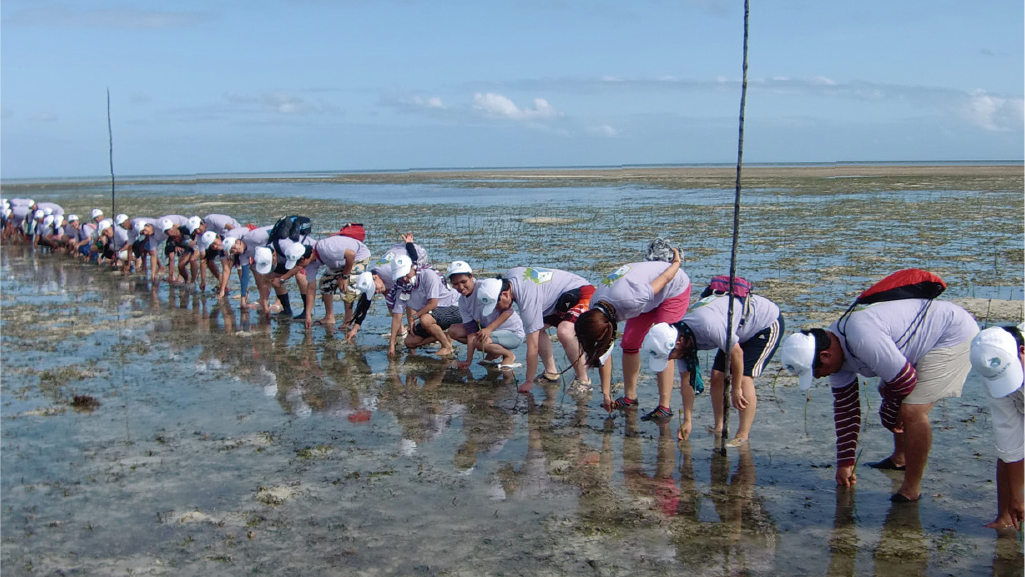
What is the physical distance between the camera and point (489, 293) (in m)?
8.16

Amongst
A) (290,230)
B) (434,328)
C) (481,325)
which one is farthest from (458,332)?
(290,230)

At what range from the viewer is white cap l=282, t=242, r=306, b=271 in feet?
39.7

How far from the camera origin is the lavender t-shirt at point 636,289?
7.23m

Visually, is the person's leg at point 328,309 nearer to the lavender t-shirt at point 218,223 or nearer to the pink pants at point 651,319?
the lavender t-shirt at point 218,223

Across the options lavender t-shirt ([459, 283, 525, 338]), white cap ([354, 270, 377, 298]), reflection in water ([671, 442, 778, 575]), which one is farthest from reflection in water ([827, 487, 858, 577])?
white cap ([354, 270, 377, 298])

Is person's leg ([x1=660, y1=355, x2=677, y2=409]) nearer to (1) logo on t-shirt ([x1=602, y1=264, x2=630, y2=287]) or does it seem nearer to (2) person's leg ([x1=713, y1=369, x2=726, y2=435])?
(2) person's leg ([x1=713, y1=369, x2=726, y2=435])

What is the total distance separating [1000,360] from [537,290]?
4332mm

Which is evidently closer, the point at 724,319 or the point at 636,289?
the point at 724,319

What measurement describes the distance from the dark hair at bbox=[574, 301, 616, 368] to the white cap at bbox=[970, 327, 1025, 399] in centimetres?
272

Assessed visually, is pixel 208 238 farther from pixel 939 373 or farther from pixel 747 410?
pixel 939 373

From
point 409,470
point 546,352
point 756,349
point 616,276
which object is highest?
point 616,276

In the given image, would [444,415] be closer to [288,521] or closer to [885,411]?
[288,521]

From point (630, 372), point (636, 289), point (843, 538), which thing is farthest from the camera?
point (630, 372)

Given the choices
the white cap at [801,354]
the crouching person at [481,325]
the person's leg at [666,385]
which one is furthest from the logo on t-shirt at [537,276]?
the white cap at [801,354]
